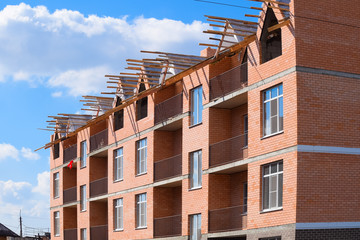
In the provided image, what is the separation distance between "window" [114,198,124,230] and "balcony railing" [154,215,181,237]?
472cm

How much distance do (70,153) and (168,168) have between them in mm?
15890

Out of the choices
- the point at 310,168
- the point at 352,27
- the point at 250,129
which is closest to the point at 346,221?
the point at 310,168

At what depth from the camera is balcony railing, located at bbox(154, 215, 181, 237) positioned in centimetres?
3625

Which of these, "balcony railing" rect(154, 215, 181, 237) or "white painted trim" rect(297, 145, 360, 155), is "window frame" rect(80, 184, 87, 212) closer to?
"balcony railing" rect(154, 215, 181, 237)

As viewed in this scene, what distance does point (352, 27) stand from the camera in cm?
2767

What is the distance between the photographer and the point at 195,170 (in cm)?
3388

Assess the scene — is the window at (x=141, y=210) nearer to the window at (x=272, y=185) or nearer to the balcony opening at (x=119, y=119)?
the balcony opening at (x=119, y=119)

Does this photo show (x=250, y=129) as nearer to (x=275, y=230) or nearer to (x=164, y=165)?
(x=275, y=230)

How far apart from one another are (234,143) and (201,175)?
2.55m

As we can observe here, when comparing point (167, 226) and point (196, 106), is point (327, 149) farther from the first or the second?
point (167, 226)

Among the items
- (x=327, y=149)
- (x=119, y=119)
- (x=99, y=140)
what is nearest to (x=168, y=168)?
(x=119, y=119)

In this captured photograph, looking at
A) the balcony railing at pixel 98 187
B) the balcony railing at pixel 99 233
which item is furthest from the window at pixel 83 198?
the balcony railing at pixel 99 233

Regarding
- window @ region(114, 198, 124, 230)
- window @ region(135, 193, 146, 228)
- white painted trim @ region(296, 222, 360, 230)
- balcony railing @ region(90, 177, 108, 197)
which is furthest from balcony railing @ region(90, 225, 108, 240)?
white painted trim @ region(296, 222, 360, 230)

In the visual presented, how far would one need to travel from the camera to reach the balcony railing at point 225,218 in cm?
3111
